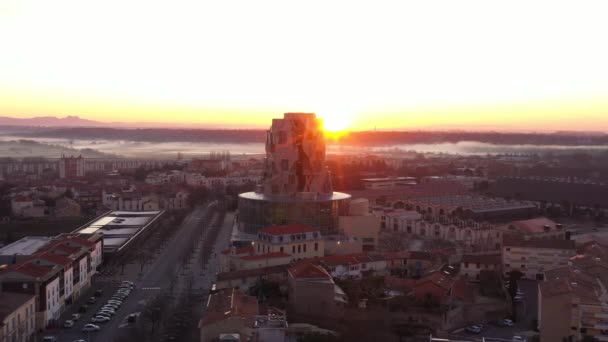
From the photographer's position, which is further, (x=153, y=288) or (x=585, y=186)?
(x=585, y=186)

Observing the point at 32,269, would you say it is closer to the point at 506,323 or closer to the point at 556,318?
the point at 506,323

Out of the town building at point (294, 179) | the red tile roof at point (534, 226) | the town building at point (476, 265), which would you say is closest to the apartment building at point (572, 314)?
the town building at point (476, 265)

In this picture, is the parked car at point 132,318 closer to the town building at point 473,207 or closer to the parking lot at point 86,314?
the parking lot at point 86,314

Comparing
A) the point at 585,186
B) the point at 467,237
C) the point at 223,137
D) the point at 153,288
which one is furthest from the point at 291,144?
the point at 223,137

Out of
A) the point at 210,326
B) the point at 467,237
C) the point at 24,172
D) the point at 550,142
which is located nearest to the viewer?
the point at 210,326

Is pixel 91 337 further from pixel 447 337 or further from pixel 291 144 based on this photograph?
pixel 291 144
